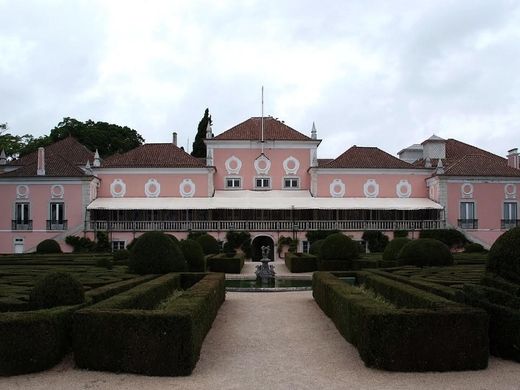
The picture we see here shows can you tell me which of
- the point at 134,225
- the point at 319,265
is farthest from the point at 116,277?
the point at 134,225

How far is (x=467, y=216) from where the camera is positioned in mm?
37844

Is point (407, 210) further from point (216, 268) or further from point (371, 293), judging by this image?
point (371, 293)

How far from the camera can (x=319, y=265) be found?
77.2 feet

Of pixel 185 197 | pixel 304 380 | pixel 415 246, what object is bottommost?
pixel 304 380

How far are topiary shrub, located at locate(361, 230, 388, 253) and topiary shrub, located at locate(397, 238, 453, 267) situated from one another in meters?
16.6

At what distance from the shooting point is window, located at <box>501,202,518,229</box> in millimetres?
37562

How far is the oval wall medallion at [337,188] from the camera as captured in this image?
1545 inches

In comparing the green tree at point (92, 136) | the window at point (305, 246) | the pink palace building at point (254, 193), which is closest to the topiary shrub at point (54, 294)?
the pink palace building at point (254, 193)

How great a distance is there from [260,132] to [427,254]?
23.6 m

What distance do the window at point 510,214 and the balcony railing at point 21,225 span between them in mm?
29628

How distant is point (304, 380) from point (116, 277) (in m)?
7.94

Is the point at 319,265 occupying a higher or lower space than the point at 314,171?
→ lower

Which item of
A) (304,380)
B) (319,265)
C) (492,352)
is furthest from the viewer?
(319,265)

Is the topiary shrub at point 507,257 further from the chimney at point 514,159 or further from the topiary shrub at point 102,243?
the chimney at point 514,159
